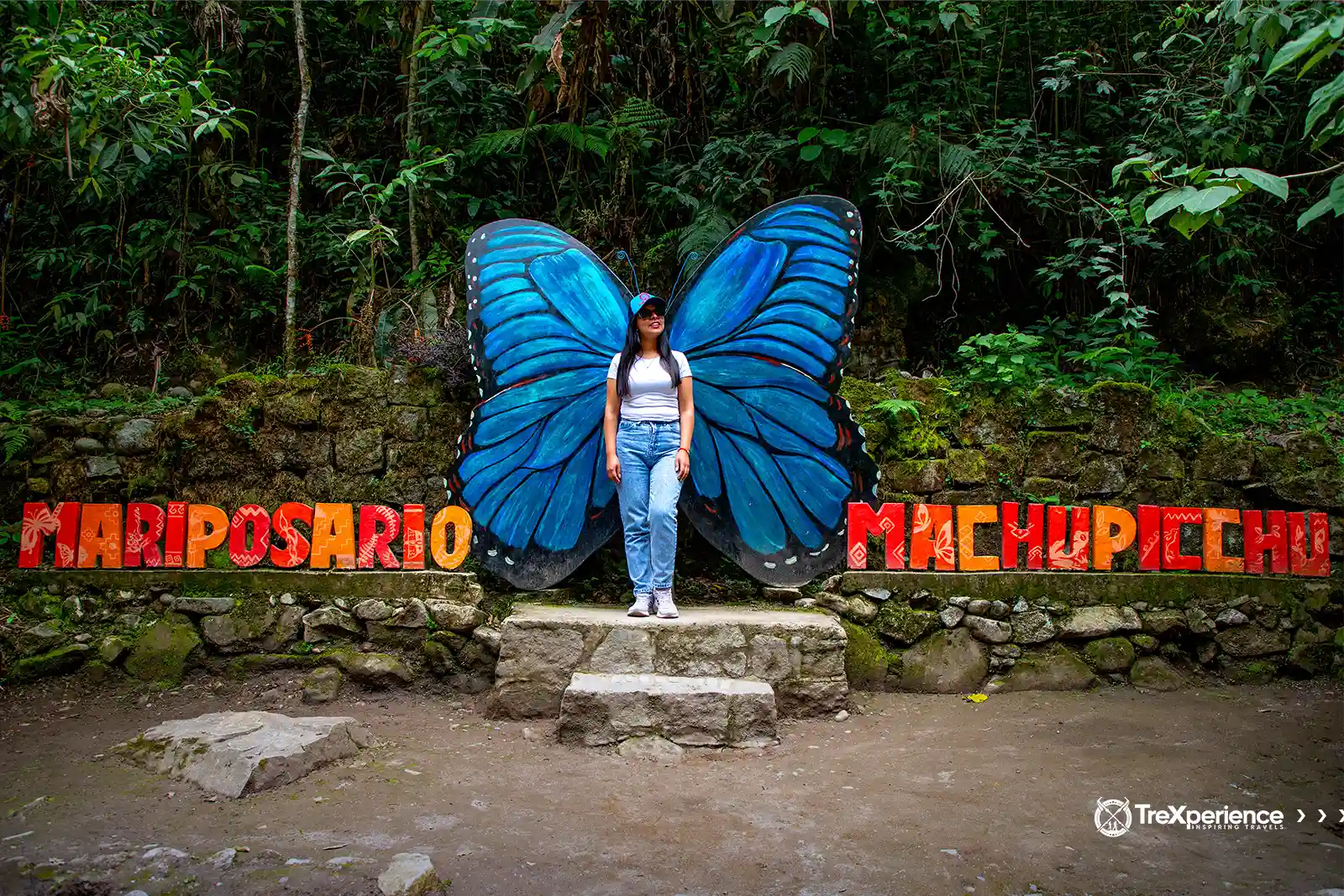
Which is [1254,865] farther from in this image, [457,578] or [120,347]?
[120,347]

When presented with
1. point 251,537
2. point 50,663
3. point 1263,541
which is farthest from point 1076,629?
point 50,663

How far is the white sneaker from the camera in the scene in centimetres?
465

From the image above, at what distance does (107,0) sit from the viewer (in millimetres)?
7465

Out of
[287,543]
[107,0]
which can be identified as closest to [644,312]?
[287,543]

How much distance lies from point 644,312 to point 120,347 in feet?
17.3

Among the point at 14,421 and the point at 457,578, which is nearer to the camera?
the point at 457,578

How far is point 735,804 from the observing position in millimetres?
3527

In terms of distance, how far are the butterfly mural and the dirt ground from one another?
102 centimetres

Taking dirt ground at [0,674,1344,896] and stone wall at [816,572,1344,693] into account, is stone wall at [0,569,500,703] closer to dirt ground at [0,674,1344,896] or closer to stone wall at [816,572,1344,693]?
dirt ground at [0,674,1344,896]

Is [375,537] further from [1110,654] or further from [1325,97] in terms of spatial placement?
[1325,97]

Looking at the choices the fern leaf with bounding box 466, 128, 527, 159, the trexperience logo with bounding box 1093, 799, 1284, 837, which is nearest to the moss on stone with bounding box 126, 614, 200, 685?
the fern leaf with bounding box 466, 128, 527, 159

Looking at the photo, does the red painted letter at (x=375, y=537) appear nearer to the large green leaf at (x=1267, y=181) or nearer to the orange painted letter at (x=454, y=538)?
the orange painted letter at (x=454, y=538)

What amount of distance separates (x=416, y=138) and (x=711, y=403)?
151 inches

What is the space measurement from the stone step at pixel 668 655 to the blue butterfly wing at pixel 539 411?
0.66 m
